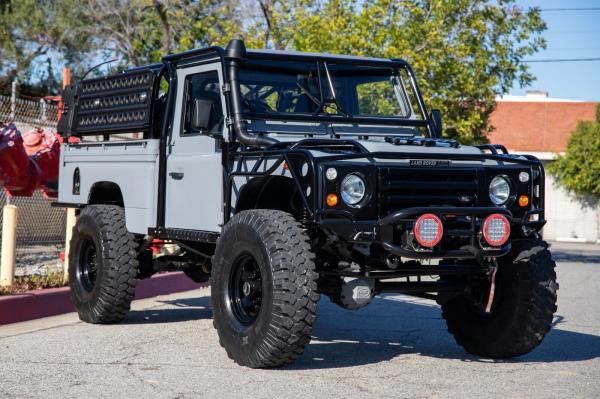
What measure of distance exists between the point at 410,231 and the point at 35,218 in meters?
11.7

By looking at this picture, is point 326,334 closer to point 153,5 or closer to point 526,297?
point 526,297

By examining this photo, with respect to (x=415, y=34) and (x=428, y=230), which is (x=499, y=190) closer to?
(x=428, y=230)

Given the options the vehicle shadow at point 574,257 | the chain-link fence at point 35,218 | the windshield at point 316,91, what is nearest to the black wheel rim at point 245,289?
the windshield at point 316,91

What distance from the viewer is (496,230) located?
22.1 ft

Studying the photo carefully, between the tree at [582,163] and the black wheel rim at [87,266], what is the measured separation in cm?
2880

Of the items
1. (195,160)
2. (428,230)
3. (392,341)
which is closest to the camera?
(428,230)

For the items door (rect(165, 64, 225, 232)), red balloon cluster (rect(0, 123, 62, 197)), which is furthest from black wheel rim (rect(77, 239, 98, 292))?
red balloon cluster (rect(0, 123, 62, 197))

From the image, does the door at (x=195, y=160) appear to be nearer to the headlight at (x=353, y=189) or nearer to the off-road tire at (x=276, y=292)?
the off-road tire at (x=276, y=292)

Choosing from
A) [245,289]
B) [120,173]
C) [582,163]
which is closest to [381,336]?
[245,289]

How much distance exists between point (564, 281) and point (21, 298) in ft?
30.6

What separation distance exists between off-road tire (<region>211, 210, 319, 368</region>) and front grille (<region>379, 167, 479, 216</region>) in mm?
657

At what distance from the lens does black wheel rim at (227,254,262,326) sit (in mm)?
7017

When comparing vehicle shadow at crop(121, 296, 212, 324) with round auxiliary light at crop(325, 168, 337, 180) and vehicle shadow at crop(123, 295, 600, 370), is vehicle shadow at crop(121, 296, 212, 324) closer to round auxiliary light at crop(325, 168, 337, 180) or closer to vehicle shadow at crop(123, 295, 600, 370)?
vehicle shadow at crop(123, 295, 600, 370)

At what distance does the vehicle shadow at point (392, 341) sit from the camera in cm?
754
